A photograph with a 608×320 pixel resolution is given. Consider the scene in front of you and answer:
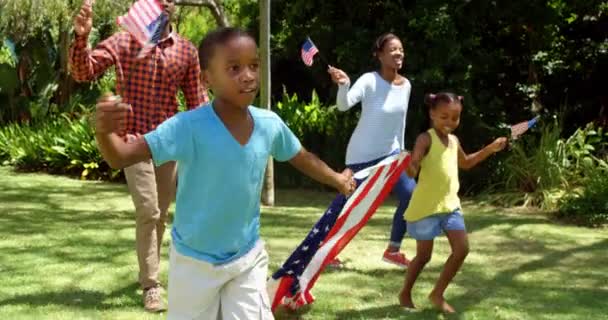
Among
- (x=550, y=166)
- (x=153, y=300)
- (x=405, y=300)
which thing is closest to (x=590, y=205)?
(x=550, y=166)

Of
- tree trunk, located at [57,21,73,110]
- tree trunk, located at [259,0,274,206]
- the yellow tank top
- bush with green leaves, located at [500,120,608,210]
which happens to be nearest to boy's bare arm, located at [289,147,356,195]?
the yellow tank top

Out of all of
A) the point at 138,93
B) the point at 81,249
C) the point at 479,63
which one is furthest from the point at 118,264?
the point at 479,63

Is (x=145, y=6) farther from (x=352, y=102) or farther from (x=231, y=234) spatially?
(x=352, y=102)

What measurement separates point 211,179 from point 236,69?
451 mm

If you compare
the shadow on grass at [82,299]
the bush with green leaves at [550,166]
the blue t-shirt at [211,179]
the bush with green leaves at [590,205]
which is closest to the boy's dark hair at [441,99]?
the blue t-shirt at [211,179]

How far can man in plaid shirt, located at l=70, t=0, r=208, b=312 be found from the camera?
5.38 m

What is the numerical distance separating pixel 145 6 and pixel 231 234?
1.42 metres

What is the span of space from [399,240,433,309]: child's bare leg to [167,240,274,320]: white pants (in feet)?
6.30

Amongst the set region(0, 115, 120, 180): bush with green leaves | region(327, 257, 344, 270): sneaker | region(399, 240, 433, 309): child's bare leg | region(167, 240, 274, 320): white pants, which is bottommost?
region(0, 115, 120, 180): bush with green leaves

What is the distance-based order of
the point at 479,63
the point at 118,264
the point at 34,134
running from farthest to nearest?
the point at 34,134
the point at 479,63
the point at 118,264

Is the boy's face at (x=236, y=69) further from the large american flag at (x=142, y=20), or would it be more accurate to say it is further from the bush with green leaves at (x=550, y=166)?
the bush with green leaves at (x=550, y=166)

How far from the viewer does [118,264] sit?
22.3 ft

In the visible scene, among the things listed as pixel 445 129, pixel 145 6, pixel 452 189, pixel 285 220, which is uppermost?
pixel 145 6

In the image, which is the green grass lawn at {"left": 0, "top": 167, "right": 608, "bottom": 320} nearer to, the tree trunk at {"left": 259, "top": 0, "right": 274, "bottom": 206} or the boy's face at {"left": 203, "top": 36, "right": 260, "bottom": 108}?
the tree trunk at {"left": 259, "top": 0, "right": 274, "bottom": 206}
